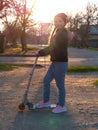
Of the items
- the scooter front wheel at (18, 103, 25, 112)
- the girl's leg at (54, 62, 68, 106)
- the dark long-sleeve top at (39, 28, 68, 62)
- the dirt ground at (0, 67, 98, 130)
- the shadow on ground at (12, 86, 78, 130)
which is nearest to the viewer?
the shadow on ground at (12, 86, 78, 130)

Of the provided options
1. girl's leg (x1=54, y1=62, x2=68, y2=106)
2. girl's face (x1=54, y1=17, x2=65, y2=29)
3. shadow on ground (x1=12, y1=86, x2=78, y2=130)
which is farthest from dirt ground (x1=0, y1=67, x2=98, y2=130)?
girl's face (x1=54, y1=17, x2=65, y2=29)

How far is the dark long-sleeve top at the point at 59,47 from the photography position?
730cm

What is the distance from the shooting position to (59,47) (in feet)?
24.2

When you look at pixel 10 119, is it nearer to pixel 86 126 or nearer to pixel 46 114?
pixel 46 114

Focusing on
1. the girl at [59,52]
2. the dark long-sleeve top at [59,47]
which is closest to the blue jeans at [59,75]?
the girl at [59,52]

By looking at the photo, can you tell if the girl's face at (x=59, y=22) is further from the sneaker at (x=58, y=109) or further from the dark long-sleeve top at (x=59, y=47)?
the sneaker at (x=58, y=109)

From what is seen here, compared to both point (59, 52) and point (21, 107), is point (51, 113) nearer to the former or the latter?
point (21, 107)

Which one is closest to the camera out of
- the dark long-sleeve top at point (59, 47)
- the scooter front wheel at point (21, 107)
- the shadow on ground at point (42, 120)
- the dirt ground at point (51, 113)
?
the shadow on ground at point (42, 120)

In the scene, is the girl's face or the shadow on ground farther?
the girl's face

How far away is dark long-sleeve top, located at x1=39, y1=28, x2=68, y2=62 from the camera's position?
7.30 meters

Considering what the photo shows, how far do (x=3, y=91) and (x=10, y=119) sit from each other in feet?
10.6

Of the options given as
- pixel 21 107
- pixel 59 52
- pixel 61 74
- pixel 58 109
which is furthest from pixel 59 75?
pixel 21 107

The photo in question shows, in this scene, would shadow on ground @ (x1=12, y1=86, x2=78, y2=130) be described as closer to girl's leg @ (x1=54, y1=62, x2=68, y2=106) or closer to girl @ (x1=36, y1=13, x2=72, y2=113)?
girl @ (x1=36, y1=13, x2=72, y2=113)

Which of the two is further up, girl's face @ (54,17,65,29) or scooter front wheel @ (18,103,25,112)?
girl's face @ (54,17,65,29)
